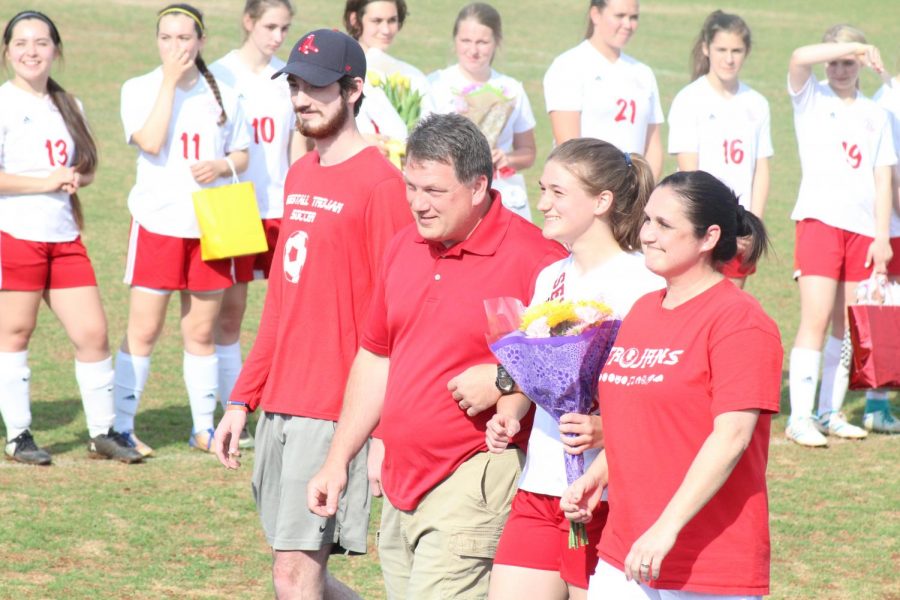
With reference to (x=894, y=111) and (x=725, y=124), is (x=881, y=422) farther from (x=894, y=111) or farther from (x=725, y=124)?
(x=725, y=124)

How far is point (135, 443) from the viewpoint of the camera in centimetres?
920

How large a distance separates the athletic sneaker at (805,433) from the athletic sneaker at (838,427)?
18 cm

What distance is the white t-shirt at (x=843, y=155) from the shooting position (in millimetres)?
9711

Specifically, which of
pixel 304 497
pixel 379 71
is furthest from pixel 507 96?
pixel 304 497

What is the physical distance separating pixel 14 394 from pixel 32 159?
1.42 meters

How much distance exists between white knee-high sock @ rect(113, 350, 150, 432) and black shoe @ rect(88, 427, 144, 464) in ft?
0.52

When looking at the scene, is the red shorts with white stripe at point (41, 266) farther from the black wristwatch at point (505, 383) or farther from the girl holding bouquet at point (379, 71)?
the black wristwatch at point (505, 383)

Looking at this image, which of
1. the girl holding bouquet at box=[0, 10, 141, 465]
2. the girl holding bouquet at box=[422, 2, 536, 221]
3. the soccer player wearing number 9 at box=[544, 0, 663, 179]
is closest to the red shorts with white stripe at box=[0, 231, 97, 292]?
the girl holding bouquet at box=[0, 10, 141, 465]

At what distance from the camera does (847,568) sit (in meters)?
7.48

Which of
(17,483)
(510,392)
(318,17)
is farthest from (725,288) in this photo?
(318,17)

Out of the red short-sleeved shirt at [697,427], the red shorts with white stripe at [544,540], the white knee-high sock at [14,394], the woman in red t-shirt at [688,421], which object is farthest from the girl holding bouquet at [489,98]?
the red short-sleeved shirt at [697,427]

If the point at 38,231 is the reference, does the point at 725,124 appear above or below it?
above

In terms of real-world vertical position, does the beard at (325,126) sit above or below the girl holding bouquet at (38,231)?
above

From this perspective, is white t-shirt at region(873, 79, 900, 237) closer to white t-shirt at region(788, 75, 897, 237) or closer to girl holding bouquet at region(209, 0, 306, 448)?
white t-shirt at region(788, 75, 897, 237)
